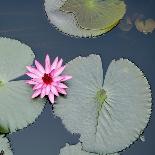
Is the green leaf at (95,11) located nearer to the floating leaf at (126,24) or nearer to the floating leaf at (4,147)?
the floating leaf at (126,24)

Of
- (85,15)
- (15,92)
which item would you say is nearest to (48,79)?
(15,92)

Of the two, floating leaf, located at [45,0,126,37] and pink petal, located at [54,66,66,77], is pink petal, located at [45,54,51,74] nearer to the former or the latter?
pink petal, located at [54,66,66,77]

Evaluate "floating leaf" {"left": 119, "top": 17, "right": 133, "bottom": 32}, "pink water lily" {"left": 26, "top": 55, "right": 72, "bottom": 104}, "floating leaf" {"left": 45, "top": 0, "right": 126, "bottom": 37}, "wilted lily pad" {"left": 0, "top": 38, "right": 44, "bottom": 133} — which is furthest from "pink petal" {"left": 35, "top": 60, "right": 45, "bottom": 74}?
"floating leaf" {"left": 119, "top": 17, "right": 133, "bottom": 32}

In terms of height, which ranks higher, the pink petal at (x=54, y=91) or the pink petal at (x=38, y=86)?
the pink petal at (x=38, y=86)

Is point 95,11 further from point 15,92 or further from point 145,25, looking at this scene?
point 15,92

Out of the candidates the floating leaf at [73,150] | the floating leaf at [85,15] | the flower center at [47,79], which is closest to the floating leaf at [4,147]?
the floating leaf at [73,150]
